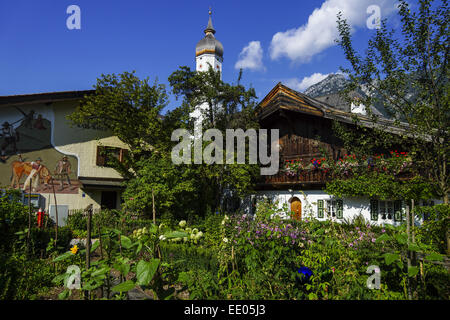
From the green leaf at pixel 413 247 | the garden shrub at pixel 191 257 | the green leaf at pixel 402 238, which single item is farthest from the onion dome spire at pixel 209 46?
the green leaf at pixel 413 247

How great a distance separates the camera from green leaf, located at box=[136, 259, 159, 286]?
2.56 meters

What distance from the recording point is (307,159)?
57.9ft

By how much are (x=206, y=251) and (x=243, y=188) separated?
8615mm

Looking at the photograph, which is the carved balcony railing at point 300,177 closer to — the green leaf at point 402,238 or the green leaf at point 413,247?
the green leaf at point 402,238

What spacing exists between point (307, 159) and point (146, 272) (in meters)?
16.1

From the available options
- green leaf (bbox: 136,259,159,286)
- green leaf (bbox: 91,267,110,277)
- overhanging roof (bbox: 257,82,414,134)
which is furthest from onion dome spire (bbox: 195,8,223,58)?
green leaf (bbox: 136,259,159,286)

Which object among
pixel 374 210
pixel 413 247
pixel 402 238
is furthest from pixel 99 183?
pixel 413 247

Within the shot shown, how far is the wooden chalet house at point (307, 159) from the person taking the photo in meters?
14.5

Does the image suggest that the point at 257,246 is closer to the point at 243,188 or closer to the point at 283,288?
the point at 283,288

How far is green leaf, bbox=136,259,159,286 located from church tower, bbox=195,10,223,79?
4385 centimetres

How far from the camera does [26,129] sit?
1658cm

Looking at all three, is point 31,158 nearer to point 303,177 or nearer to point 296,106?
point 303,177
